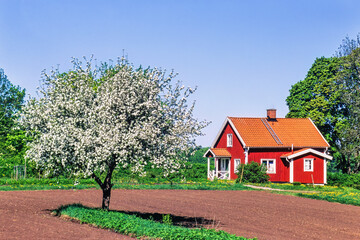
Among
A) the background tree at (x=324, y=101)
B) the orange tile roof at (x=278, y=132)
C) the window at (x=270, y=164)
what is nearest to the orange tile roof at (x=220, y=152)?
the orange tile roof at (x=278, y=132)

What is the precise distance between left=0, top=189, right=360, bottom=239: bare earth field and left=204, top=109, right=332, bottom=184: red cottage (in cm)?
1763

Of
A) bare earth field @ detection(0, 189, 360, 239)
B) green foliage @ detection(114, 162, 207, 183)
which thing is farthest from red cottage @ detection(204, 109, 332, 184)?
bare earth field @ detection(0, 189, 360, 239)

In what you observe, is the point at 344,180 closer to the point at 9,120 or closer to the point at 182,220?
the point at 182,220

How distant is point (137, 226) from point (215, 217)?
20.5 feet

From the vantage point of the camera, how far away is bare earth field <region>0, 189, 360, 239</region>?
1552 centimetres

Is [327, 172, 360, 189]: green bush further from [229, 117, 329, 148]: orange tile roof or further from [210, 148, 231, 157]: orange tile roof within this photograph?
[210, 148, 231, 157]: orange tile roof

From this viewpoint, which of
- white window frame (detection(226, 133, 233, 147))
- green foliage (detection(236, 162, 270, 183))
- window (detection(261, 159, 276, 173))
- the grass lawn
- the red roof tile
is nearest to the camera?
the grass lawn

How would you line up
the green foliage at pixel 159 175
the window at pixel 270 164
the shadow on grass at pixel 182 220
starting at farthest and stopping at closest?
the window at pixel 270 164 → the green foliage at pixel 159 175 → the shadow on grass at pixel 182 220

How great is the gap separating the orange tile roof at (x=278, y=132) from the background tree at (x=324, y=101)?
13.9ft

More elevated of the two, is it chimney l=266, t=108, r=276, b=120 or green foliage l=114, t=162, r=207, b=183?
chimney l=266, t=108, r=276, b=120

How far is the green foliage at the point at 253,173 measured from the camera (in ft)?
149

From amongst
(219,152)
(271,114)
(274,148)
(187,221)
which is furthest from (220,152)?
(187,221)

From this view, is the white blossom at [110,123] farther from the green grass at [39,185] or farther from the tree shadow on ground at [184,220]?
the green grass at [39,185]

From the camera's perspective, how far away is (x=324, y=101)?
55812 mm
